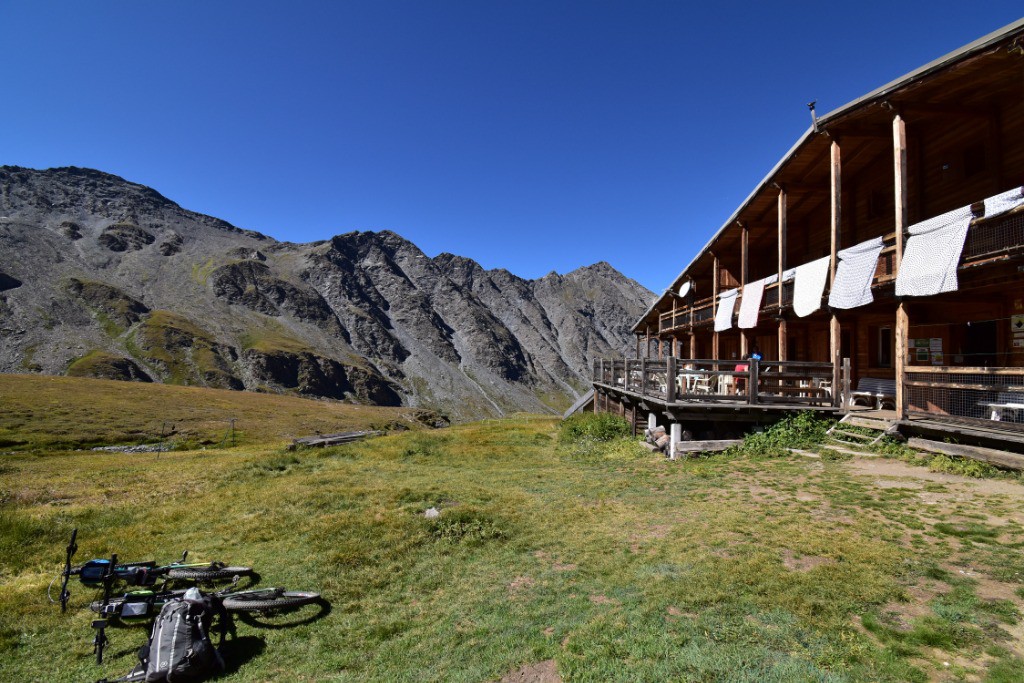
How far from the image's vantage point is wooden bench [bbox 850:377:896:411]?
15.1 meters

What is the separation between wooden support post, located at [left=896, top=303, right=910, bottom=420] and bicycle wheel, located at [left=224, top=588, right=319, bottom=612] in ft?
46.6

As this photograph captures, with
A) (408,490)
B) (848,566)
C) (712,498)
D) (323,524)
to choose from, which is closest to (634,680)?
(848,566)

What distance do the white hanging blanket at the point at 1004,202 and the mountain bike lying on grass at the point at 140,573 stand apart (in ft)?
57.6

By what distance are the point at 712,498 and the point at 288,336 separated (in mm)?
204808

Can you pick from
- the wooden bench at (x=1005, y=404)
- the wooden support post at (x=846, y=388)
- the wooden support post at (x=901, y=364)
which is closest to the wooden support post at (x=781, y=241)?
the wooden support post at (x=846, y=388)

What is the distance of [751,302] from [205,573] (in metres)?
21.0

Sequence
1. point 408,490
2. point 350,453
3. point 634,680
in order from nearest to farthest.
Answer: point 634,680, point 408,490, point 350,453

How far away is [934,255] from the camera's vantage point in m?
11.8

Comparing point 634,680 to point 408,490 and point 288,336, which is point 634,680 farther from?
point 288,336

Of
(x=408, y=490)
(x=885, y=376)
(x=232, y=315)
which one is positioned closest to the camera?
(x=408, y=490)

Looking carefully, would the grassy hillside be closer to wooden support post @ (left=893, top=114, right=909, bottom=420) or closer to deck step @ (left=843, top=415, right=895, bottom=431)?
deck step @ (left=843, top=415, right=895, bottom=431)

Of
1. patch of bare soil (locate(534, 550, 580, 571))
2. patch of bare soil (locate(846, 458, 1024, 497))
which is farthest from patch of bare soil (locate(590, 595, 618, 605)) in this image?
Answer: patch of bare soil (locate(846, 458, 1024, 497))

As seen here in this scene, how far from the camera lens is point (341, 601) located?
6.73m

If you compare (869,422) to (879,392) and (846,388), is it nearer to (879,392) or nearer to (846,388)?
(846,388)
